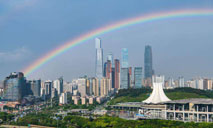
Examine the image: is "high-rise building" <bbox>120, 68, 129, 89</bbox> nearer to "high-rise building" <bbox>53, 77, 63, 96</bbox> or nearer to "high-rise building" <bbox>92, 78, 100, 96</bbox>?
"high-rise building" <bbox>92, 78, 100, 96</bbox>

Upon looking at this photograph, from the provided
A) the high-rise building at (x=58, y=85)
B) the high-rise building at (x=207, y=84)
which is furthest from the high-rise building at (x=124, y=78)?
the high-rise building at (x=207, y=84)

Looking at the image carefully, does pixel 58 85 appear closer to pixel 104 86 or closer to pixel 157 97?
pixel 104 86

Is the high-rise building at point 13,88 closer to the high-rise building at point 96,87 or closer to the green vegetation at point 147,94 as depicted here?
the green vegetation at point 147,94

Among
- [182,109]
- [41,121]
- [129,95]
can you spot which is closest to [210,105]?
[182,109]

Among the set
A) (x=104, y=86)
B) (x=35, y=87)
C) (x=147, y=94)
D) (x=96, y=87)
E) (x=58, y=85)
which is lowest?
(x=147, y=94)

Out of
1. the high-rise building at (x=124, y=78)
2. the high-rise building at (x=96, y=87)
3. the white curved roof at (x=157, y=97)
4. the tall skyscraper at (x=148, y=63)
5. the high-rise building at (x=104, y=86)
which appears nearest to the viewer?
the white curved roof at (x=157, y=97)

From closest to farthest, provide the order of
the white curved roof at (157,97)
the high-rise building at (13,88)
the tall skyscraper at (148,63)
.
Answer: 1. the white curved roof at (157,97)
2. the high-rise building at (13,88)
3. the tall skyscraper at (148,63)

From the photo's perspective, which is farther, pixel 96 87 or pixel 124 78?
pixel 124 78

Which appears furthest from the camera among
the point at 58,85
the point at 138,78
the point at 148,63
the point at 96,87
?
the point at 148,63

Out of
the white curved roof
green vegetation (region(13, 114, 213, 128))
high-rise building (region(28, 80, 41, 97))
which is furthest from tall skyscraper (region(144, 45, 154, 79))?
green vegetation (region(13, 114, 213, 128))

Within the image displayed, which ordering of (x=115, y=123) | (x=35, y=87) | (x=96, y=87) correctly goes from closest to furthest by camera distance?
1. (x=115, y=123)
2. (x=35, y=87)
3. (x=96, y=87)

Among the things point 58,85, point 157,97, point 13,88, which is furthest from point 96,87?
point 157,97
